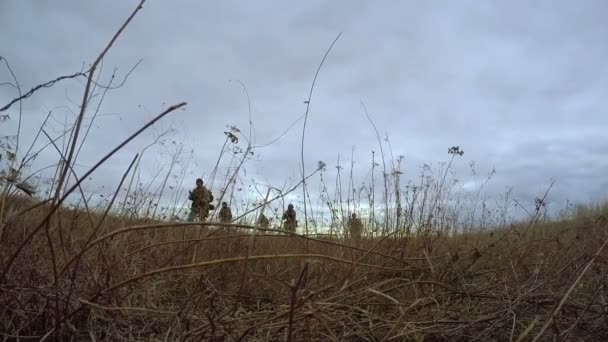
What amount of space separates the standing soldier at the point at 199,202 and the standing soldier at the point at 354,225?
140cm

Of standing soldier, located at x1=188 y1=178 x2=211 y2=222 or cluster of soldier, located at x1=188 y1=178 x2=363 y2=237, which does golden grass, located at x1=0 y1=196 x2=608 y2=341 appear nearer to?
cluster of soldier, located at x1=188 y1=178 x2=363 y2=237

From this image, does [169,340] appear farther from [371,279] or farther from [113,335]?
[371,279]

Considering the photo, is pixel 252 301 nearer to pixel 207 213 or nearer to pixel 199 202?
pixel 207 213

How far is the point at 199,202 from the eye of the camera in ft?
13.2

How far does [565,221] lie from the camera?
7504mm

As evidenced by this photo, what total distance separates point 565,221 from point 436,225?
17.5 feet

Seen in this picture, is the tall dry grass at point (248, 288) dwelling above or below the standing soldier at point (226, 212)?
below

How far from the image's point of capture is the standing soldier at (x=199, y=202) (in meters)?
3.82

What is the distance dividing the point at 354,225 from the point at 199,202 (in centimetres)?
163

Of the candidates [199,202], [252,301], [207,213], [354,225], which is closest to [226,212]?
[207,213]

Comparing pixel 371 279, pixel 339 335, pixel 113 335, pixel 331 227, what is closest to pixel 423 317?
pixel 339 335

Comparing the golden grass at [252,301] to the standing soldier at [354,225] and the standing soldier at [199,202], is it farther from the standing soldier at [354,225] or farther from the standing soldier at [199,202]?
the standing soldier at [199,202]

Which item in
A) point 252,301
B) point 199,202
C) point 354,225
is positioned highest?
point 199,202

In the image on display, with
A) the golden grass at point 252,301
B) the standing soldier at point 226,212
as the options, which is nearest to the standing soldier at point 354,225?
the golden grass at point 252,301
